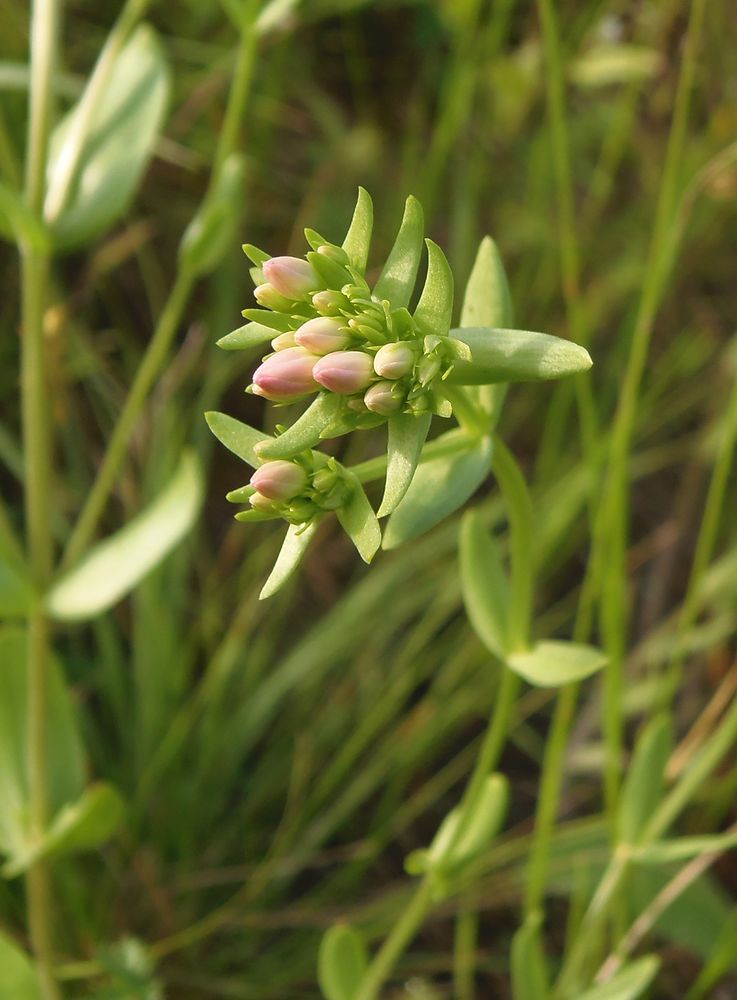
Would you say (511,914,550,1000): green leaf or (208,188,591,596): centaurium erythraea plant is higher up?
(208,188,591,596): centaurium erythraea plant

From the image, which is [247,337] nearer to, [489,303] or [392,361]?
[392,361]

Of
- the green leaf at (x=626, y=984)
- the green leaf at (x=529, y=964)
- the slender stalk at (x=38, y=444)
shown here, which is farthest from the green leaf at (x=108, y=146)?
the green leaf at (x=626, y=984)

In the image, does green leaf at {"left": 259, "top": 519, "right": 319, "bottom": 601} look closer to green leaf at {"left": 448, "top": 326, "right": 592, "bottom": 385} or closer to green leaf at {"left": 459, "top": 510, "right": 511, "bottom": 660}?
green leaf at {"left": 448, "top": 326, "right": 592, "bottom": 385}

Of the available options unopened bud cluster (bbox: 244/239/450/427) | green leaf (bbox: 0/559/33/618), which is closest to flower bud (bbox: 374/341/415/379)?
unopened bud cluster (bbox: 244/239/450/427)

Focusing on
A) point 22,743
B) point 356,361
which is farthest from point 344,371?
point 22,743

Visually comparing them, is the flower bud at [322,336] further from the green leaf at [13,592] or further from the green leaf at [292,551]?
the green leaf at [13,592]
